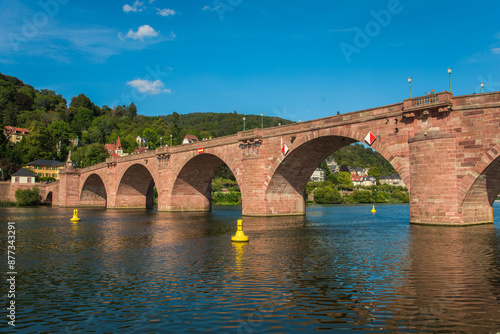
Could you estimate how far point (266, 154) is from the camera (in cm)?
4047

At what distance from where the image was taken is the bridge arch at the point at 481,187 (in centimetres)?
2484

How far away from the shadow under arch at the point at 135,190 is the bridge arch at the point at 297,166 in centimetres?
3426

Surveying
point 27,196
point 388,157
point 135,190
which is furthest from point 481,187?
point 27,196

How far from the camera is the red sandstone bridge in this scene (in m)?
25.6

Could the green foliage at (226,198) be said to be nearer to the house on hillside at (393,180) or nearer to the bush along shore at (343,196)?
the bush along shore at (343,196)

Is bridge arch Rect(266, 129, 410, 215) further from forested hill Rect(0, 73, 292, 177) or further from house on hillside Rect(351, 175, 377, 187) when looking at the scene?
house on hillside Rect(351, 175, 377, 187)

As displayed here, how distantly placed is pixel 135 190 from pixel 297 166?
137 ft

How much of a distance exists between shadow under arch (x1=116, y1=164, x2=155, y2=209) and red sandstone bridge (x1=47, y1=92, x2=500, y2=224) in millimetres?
10630

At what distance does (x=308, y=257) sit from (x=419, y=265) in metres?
4.11

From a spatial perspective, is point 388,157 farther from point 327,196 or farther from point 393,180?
point 393,180

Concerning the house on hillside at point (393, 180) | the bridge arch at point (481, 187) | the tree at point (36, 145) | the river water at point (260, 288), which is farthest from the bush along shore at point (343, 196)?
the river water at point (260, 288)

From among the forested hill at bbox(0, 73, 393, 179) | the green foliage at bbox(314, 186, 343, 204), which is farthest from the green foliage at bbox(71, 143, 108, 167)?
the green foliage at bbox(314, 186, 343, 204)

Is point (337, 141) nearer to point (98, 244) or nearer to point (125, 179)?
point (98, 244)

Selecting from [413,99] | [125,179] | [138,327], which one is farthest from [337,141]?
[125,179]
